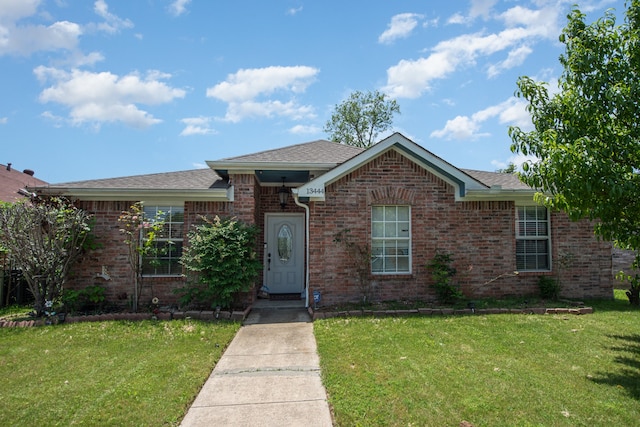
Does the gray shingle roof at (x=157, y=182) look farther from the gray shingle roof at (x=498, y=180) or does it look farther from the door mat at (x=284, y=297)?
the gray shingle roof at (x=498, y=180)

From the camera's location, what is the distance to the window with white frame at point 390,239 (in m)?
9.27

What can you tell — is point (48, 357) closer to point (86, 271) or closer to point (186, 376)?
point (186, 376)

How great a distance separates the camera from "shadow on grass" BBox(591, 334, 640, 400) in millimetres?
4699

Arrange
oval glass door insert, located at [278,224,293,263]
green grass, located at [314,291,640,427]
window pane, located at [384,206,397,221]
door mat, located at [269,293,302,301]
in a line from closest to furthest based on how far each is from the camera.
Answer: green grass, located at [314,291,640,427] < window pane, located at [384,206,397,221] < door mat, located at [269,293,302,301] < oval glass door insert, located at [278,224,293,263]

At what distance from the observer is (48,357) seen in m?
5.79

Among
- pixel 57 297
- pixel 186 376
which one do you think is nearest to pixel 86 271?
pixel 57 297

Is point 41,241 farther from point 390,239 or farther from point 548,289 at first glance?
point 548,289

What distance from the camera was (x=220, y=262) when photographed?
8.34m

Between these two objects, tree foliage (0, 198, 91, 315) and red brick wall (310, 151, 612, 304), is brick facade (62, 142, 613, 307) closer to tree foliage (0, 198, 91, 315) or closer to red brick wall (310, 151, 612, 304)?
red brick wall (310, 151, 612, 304)

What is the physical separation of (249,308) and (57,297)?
13.8 feet

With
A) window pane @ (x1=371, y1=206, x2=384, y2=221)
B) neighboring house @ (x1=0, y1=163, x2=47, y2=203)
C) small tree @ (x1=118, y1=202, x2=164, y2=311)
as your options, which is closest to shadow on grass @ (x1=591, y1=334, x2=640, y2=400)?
window pane @ (x1=371, y1=206, x2=384, y2=221)

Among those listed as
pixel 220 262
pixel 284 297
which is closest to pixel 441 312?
pixel 284 297

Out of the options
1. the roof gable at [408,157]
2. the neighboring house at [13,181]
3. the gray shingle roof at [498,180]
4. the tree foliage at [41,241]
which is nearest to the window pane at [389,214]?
the roof gable at [408,157]

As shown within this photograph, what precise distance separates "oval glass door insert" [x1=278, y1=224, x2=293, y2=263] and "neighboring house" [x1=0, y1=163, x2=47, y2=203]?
9484mm
